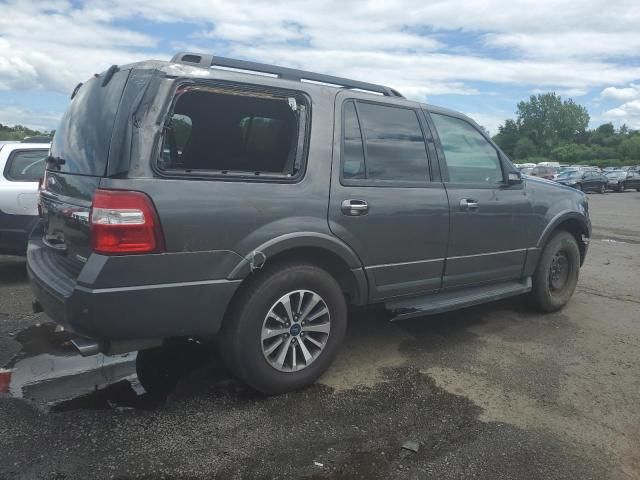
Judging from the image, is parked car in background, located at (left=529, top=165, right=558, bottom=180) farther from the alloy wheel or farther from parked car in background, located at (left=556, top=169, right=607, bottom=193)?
the alloy wheel

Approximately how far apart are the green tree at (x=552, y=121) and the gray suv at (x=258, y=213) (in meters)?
126

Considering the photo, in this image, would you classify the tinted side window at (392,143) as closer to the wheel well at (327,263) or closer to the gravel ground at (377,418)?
the wheel well at (327,263)

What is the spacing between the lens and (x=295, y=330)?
347 cm

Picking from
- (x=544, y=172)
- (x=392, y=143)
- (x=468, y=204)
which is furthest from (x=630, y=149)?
(x=392, y=143)

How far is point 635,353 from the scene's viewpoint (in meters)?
4.48

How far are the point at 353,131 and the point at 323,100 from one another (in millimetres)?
304

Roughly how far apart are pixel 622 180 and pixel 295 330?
1512 inches

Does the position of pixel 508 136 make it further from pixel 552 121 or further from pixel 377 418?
pixel 377 418

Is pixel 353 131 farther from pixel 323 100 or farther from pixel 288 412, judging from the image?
pixel 288 412

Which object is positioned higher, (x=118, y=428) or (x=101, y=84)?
(x=101, y=84)

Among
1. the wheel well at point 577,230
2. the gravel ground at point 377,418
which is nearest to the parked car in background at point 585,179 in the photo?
the wheel well at point 577,230

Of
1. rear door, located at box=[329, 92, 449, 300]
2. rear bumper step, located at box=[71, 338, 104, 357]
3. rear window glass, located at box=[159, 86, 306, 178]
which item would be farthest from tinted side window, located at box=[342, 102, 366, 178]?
rear bumper step, located at box=[71, 338, 104, 357]

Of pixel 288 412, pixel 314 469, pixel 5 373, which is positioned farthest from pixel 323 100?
pixel 5 373

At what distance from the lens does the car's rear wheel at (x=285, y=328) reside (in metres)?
3.24
